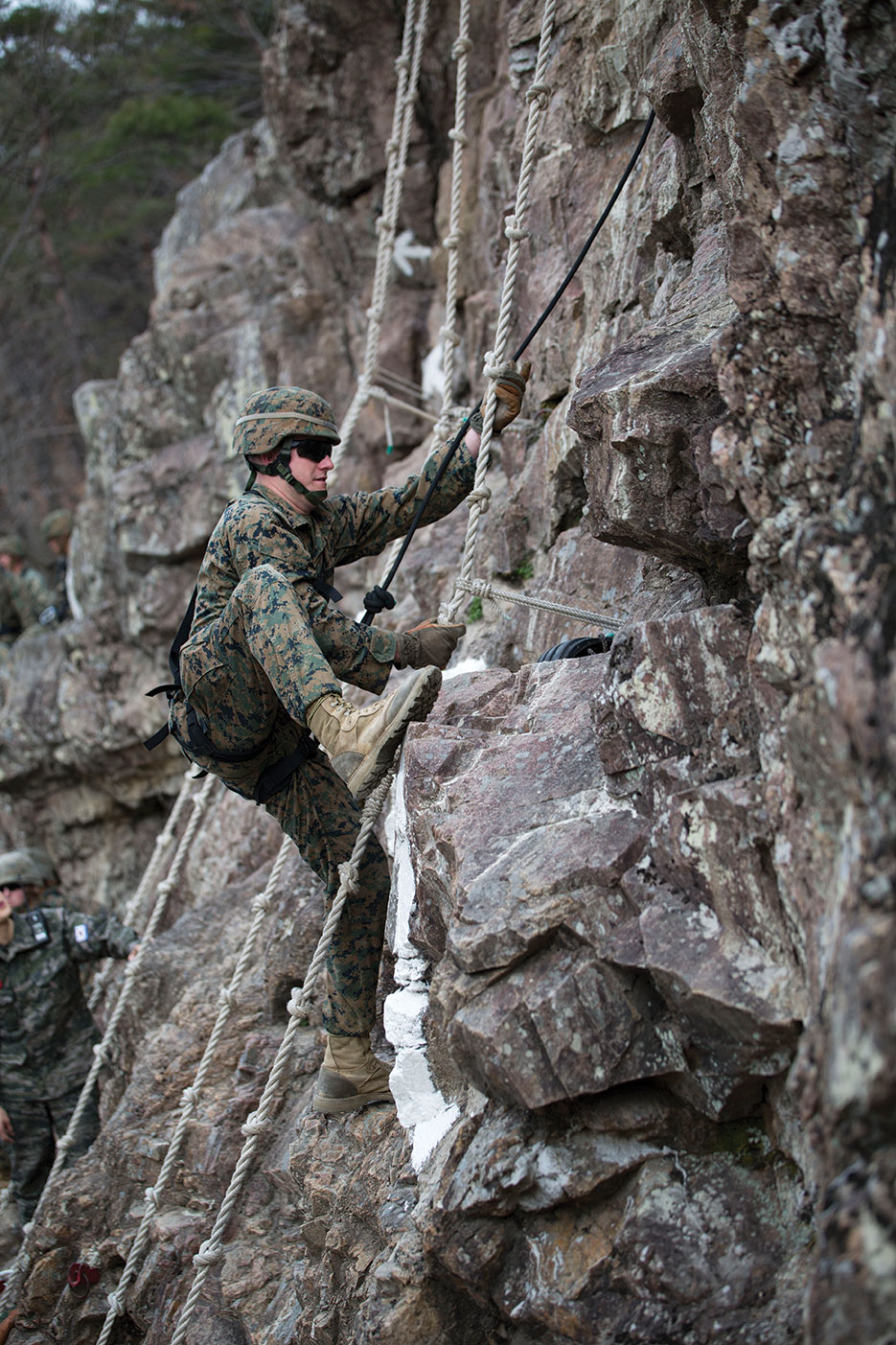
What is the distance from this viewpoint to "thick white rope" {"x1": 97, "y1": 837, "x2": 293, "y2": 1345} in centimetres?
451

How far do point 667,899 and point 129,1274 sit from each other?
130 inches

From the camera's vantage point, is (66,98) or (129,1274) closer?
(129,1274)

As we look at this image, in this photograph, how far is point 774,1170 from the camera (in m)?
2.68

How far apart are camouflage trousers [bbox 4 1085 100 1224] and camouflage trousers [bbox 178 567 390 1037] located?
3338 mm

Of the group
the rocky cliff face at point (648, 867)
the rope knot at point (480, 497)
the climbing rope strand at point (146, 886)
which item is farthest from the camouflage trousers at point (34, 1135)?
the rope knot at point (480, 497)

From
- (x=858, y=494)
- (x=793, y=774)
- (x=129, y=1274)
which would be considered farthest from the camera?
(x=129, y=1274)

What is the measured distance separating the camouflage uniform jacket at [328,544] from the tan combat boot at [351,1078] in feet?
4.68

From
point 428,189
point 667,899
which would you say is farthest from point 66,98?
point 667,899

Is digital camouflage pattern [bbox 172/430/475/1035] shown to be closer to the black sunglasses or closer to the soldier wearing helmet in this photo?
the soldier wearing helmet

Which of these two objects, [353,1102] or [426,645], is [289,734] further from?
[353,1102]

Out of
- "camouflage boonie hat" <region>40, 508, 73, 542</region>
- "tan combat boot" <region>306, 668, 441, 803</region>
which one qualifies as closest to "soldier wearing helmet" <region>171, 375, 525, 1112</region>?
"tan combat boot" <region>306, 668, 441, 803</region>

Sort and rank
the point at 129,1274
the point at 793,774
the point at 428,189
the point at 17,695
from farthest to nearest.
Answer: the point at 17,695, the point at 428,189, the point at 129,1274, the point at 793,774

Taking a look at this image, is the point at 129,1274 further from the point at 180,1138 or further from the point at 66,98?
the point at 66,98

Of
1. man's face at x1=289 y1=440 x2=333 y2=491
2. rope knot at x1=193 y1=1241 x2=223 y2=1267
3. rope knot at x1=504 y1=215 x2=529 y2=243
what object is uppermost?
rope knot at x1=504 y1=215 x2=529 y2=243
